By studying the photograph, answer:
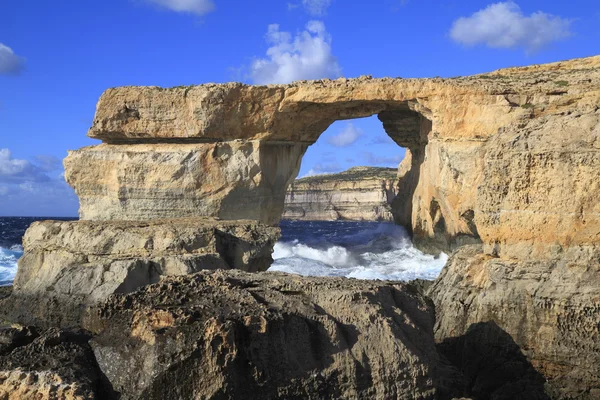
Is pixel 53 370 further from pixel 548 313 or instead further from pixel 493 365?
pixel 548 313

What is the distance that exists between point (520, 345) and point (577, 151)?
261cm

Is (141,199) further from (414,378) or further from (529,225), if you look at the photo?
(414,378)

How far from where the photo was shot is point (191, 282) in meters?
6.96

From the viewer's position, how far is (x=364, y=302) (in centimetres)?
702

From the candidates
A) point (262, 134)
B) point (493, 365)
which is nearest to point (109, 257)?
point (493, 365)

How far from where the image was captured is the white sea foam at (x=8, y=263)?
2342cm

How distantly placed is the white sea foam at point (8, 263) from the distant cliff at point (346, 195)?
3828 cm

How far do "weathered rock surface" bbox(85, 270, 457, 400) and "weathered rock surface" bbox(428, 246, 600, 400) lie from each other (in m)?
2.06

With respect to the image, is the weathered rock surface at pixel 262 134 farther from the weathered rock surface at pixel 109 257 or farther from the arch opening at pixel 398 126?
the weathered rock surface at pixel 109 257

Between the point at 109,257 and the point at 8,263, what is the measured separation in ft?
57.2

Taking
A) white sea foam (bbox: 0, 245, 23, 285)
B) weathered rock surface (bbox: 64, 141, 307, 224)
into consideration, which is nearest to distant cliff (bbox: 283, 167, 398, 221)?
white sea foam (bbox: 0, 245, 23, 285)

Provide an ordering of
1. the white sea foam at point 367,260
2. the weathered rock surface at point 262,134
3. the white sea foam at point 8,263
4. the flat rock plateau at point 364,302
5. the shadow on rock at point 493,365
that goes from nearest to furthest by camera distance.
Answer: the flat rock plateau at point 364,302, the shadow on rock at point 493,365, the weathered rock surface at point 262,134, the white sea foam at point 367,260, the white sea foam at point 8,263

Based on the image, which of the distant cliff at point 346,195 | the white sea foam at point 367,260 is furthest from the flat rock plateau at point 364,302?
the distant cliff at point 346,195

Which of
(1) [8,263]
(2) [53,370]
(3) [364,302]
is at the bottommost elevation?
(2) [53,370]
